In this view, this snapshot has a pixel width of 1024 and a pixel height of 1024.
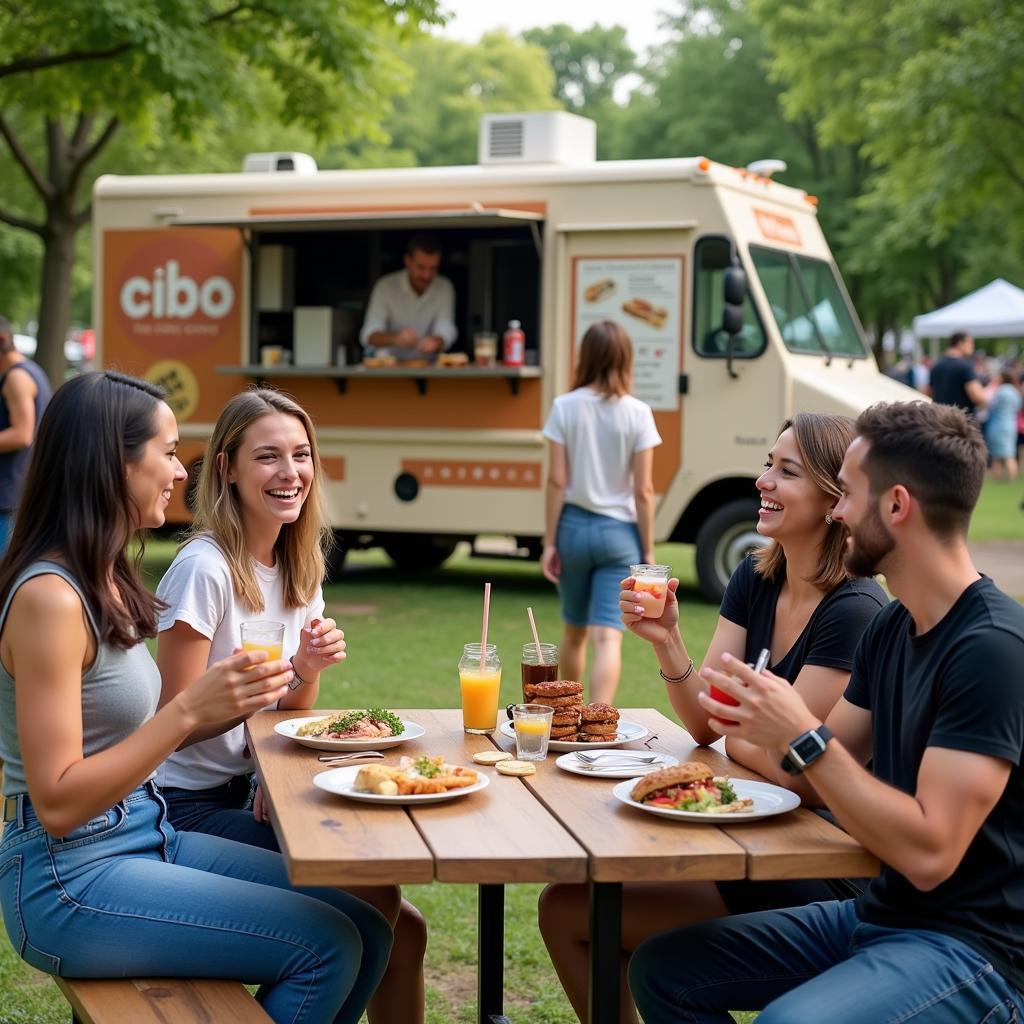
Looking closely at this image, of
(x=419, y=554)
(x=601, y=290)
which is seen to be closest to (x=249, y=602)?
(x=601, y=290)

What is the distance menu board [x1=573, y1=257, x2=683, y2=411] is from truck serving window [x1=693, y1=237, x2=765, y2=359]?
13 cm

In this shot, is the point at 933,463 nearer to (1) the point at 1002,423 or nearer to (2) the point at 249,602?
(2) the point at 249,602

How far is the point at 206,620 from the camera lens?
136 inches

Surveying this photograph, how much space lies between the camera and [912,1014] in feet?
8.06

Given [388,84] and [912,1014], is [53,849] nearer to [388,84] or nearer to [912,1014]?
[912,1014]

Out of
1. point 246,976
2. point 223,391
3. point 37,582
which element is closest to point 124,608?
point 37,582

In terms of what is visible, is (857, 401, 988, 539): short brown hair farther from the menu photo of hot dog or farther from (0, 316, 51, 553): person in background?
the menu photo of hot dog

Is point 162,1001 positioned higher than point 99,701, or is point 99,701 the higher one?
point 99,701

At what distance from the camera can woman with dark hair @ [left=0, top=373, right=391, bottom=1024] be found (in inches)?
106

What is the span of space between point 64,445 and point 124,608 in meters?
0.34

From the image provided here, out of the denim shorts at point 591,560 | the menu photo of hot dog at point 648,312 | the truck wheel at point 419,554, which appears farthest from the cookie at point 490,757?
the truck wheel at point 419,554

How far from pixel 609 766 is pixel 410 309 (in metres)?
8.18

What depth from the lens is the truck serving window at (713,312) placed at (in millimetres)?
10266

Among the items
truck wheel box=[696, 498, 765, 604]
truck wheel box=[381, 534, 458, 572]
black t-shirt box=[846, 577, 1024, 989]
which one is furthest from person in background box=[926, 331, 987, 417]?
black t-shirt box=[846, 577, 1024, 989]
